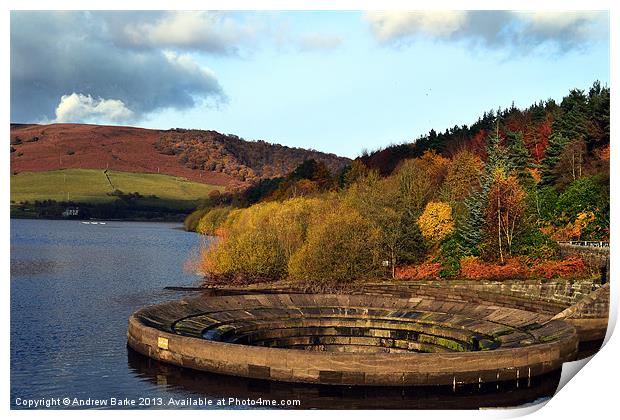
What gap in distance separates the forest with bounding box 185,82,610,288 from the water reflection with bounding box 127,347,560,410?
23363 mm

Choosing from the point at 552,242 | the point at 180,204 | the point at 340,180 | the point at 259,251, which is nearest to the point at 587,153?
the point at 552,242

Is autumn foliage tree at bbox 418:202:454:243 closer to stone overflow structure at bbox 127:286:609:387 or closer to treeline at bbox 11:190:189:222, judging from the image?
stone overflow structure at bbox 127:286:609:387

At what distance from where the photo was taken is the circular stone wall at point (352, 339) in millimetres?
28281

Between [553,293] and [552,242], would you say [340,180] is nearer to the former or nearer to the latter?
[552,242]

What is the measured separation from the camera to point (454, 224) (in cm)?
6606

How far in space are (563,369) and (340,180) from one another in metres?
89.0

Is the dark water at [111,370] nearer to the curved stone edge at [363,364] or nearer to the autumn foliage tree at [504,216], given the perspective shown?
the curved stone edge at [363,364]

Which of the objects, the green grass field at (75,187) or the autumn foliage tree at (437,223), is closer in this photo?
the autumn foliage tree at (437,223)

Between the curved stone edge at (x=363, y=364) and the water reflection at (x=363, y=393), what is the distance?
30 cm

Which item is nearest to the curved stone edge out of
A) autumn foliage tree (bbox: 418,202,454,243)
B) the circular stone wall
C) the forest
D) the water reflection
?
the circular stone wall

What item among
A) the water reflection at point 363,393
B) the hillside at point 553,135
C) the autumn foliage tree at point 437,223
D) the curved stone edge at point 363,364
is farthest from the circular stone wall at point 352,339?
the hillside at point 553,135

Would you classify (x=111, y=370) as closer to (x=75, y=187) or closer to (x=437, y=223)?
(x=437, y=223)

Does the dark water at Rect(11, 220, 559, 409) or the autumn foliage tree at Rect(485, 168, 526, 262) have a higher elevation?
the autumn foliage tree at Rect(485, 168, 526, 262)

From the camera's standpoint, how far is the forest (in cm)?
5828
